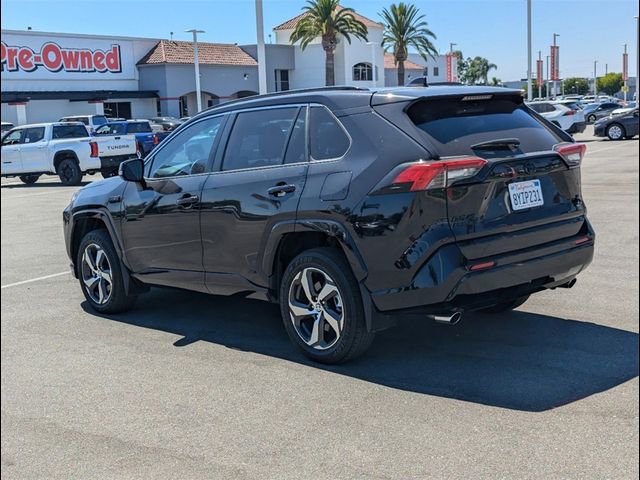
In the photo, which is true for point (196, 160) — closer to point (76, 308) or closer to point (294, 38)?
point (76, 308)

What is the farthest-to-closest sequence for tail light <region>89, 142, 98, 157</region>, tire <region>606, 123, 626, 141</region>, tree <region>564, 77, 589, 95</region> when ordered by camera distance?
tree <region>564, 77, 589, 95</region> → tire <region>606, 123, 626, 141</region> → tail light <region>89, 142, 98, 157</region>

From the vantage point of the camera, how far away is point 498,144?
4941mm

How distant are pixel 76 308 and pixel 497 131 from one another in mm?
4289

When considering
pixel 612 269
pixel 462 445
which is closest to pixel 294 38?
pixel 612 269

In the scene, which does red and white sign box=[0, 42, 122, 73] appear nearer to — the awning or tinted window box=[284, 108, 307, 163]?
the awning

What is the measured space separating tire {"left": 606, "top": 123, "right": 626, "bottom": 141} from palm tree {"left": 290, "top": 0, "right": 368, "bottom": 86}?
2649cm

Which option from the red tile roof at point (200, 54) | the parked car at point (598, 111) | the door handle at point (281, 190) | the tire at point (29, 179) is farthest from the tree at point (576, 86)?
the door handle at point (281, 190)

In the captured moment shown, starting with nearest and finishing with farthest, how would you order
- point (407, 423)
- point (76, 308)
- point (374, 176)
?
1. point (407, 423)
2. point (374, 176)
3. point (76, 308)

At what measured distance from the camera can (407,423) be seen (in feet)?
14.0

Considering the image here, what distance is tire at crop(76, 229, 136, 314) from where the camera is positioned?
678 cm

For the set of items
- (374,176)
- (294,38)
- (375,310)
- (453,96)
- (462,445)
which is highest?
(294,38)

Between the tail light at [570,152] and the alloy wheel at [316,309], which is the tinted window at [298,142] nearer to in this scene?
the alloy wheel at [316,309]

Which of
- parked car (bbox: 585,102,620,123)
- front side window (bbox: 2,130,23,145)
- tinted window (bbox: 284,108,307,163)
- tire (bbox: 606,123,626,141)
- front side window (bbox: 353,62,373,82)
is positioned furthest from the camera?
front side window (bbox: 353,62,373,82)

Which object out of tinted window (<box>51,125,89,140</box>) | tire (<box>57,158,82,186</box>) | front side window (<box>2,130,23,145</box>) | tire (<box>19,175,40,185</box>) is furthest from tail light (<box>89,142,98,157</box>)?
tire (<box>19,175,40,185</box>)
